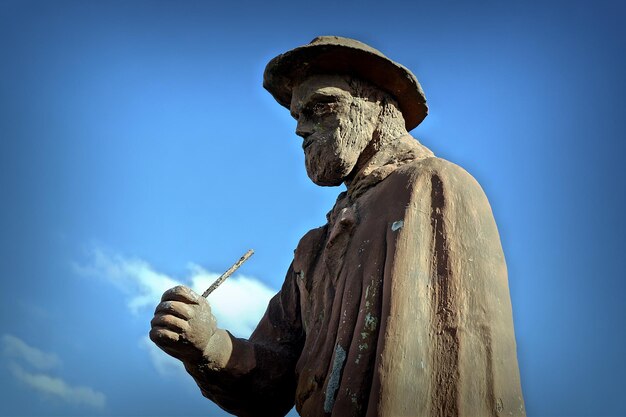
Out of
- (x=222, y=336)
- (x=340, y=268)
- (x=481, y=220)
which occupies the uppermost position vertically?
(x=481, y=220)

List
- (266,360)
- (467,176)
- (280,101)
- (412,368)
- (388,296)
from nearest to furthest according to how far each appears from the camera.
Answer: (412,368) → (388,296) → (467,176) → (266,360) → (280,101)

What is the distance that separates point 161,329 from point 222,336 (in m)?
0.74

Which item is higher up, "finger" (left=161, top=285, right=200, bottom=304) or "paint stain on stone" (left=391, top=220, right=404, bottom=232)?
"paint stain on stone" (left=391, top=220, right=404, bottom=232)

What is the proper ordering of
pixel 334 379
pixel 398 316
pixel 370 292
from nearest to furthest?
1. pixel 398 316
2. pixel 334 379
3. pixel 370 292

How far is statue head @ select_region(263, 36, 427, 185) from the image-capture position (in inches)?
215

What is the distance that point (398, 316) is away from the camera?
4.12 meters

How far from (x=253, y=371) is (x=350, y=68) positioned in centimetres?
253

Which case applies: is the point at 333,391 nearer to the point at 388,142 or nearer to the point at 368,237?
the point at 368,237

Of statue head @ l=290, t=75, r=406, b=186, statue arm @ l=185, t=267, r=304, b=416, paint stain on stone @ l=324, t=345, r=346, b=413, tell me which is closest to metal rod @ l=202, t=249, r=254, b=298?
statue arm @ l=185, t=267, r=304, b=416

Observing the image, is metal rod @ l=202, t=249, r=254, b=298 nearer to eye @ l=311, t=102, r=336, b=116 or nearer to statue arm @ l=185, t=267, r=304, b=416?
statue arm @ l=185, t=267, r=304, b=416

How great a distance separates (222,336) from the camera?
204 inches

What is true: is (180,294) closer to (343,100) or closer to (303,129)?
(303,129)

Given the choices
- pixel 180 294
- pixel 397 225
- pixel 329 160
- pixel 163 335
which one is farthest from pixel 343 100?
pixel 163 335

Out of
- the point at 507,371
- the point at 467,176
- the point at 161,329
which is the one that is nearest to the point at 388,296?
the point at 507,371
